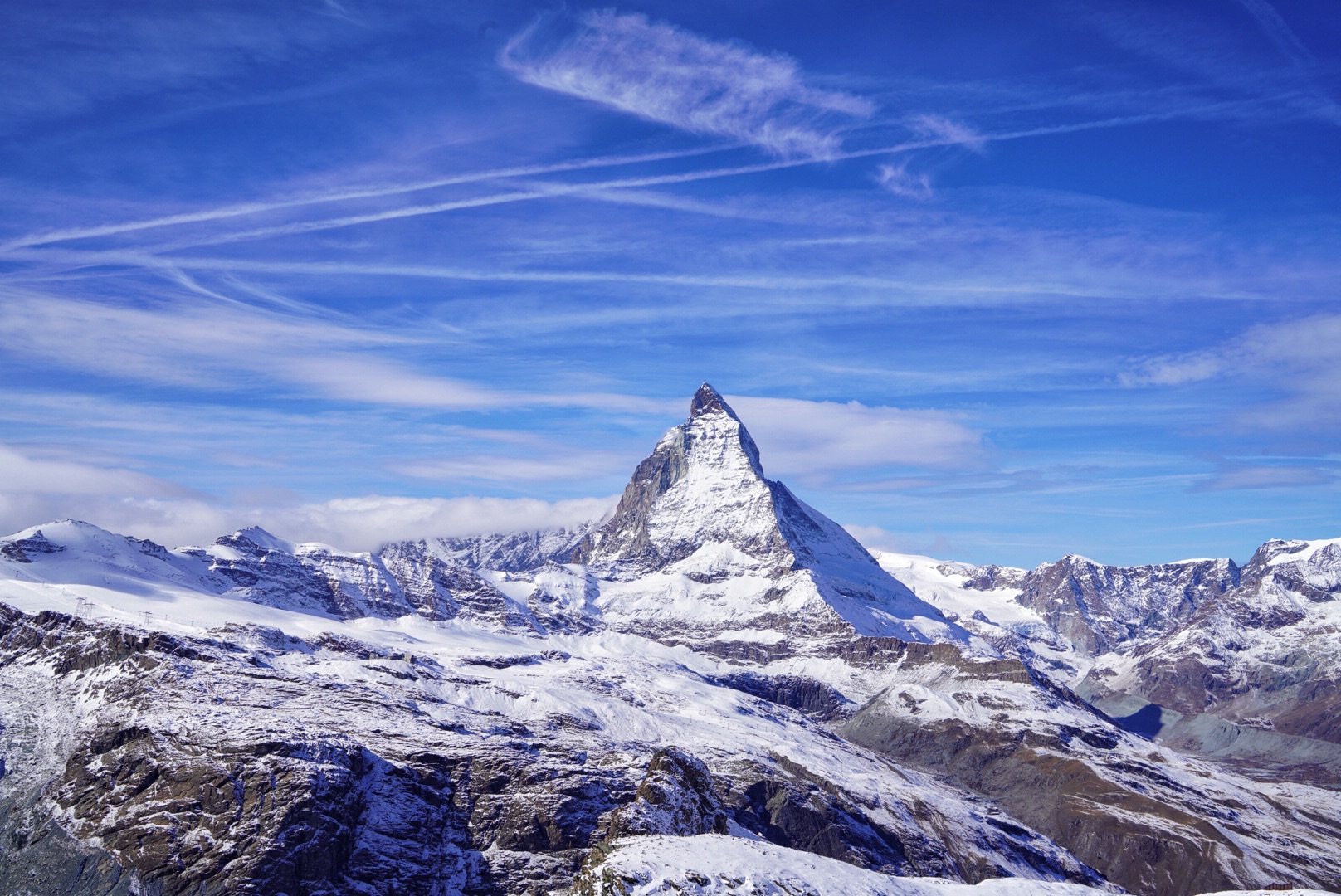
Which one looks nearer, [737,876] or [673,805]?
[737,876]

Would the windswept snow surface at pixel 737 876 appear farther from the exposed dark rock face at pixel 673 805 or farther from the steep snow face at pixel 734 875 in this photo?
the exposed dark rock face at pixel 673 805

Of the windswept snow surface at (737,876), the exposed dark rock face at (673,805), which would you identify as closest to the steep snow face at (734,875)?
the windswept snow surface at (737,876)

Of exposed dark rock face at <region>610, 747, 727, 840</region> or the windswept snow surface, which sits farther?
exposed dark rock face at <region>610, 747, 727, 840</region>

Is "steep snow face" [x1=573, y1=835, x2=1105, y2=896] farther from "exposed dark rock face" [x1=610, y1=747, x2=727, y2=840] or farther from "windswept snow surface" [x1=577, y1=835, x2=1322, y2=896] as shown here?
"exposed dark rock face" [x1=610, y1=747, x2=727, y2=840]

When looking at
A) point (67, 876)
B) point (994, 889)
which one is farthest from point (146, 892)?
point (994, 889)

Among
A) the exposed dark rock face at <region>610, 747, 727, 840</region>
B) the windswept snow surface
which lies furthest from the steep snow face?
the exposed dark rock face at <region>610, 747, 727, 840</region>

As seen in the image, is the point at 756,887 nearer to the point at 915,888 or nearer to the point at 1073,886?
the point at 915,888

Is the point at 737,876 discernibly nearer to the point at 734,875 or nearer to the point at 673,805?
the point at 734,875

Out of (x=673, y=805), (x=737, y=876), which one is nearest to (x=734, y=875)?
(x=737, y=876)

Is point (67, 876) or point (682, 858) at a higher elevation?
point (682, 858)

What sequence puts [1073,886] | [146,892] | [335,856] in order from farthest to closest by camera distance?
[335,856] → [146,892] → [1073,886]

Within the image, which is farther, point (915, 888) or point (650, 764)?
point (650, 764)
